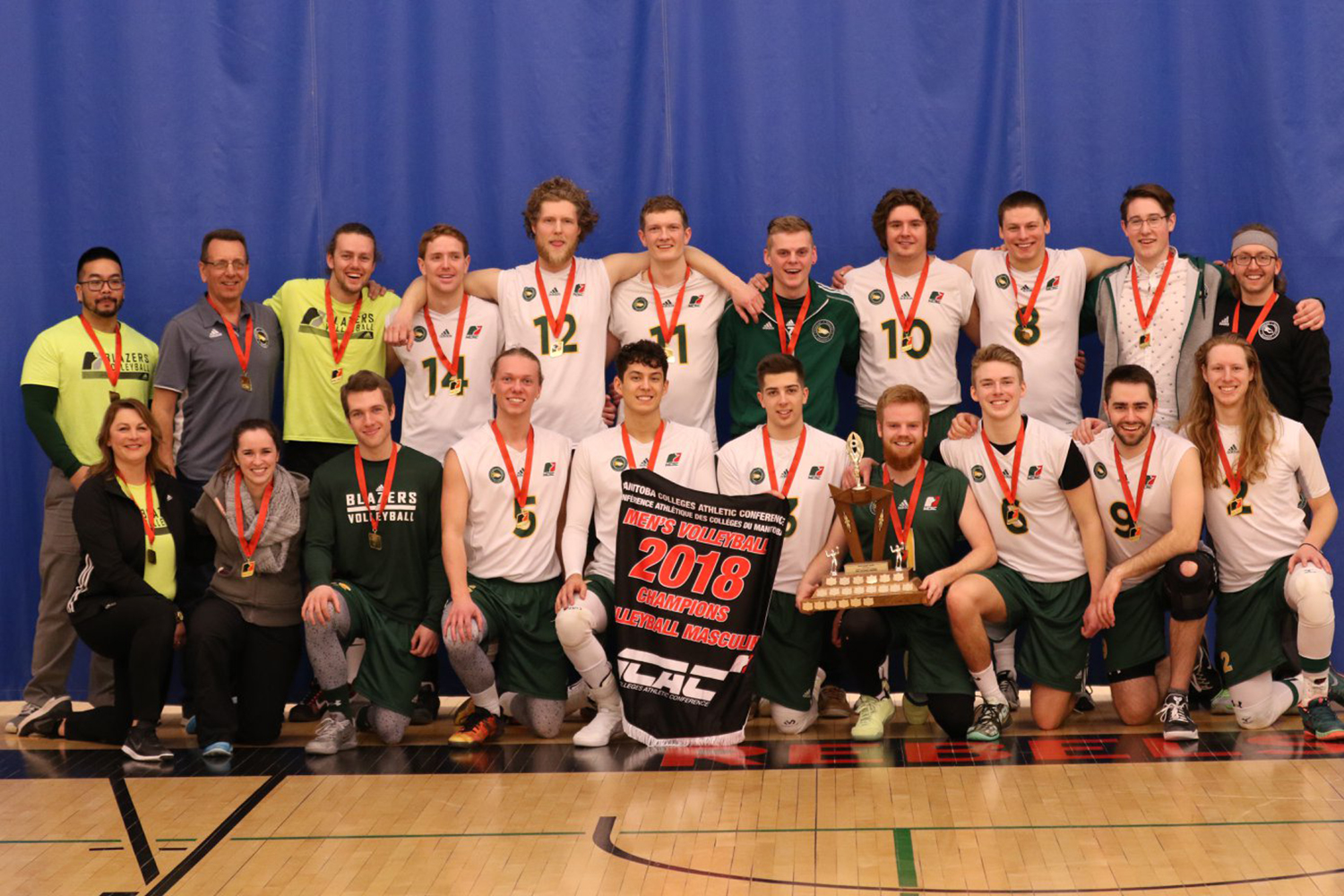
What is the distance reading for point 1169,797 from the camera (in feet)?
15.8

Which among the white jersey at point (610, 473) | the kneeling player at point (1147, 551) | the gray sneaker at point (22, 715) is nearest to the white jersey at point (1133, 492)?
the kneeling player at point (1147, 551)

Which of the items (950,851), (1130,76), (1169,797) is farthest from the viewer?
(1130,76)

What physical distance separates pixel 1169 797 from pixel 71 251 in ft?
19.1

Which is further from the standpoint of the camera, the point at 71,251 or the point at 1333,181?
the point at 71,251

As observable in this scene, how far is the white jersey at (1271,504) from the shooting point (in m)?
5.88

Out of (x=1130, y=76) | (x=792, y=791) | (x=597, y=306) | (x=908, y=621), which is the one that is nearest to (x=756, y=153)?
(x=597, y=306)

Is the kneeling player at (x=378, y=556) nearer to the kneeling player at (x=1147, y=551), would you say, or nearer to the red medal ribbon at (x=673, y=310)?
the red medal ribbon at (x=673, y=310)

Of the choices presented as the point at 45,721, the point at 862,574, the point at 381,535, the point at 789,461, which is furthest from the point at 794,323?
the point at 45,721

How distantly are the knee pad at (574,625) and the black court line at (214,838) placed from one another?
48.4 inches

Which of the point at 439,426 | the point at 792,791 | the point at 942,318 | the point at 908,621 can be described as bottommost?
the point at 792,791

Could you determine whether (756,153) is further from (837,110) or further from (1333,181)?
(1333,181)

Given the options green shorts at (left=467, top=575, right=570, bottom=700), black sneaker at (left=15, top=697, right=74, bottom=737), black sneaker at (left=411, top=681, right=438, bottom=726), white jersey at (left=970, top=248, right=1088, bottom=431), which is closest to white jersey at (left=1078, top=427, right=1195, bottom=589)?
white jersey at (left=970, top=248, right=1088, bottom=431)

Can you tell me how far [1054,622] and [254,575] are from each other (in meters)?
3.44

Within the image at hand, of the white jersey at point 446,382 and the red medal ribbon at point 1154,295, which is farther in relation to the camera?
the white jersey at point 446,382
